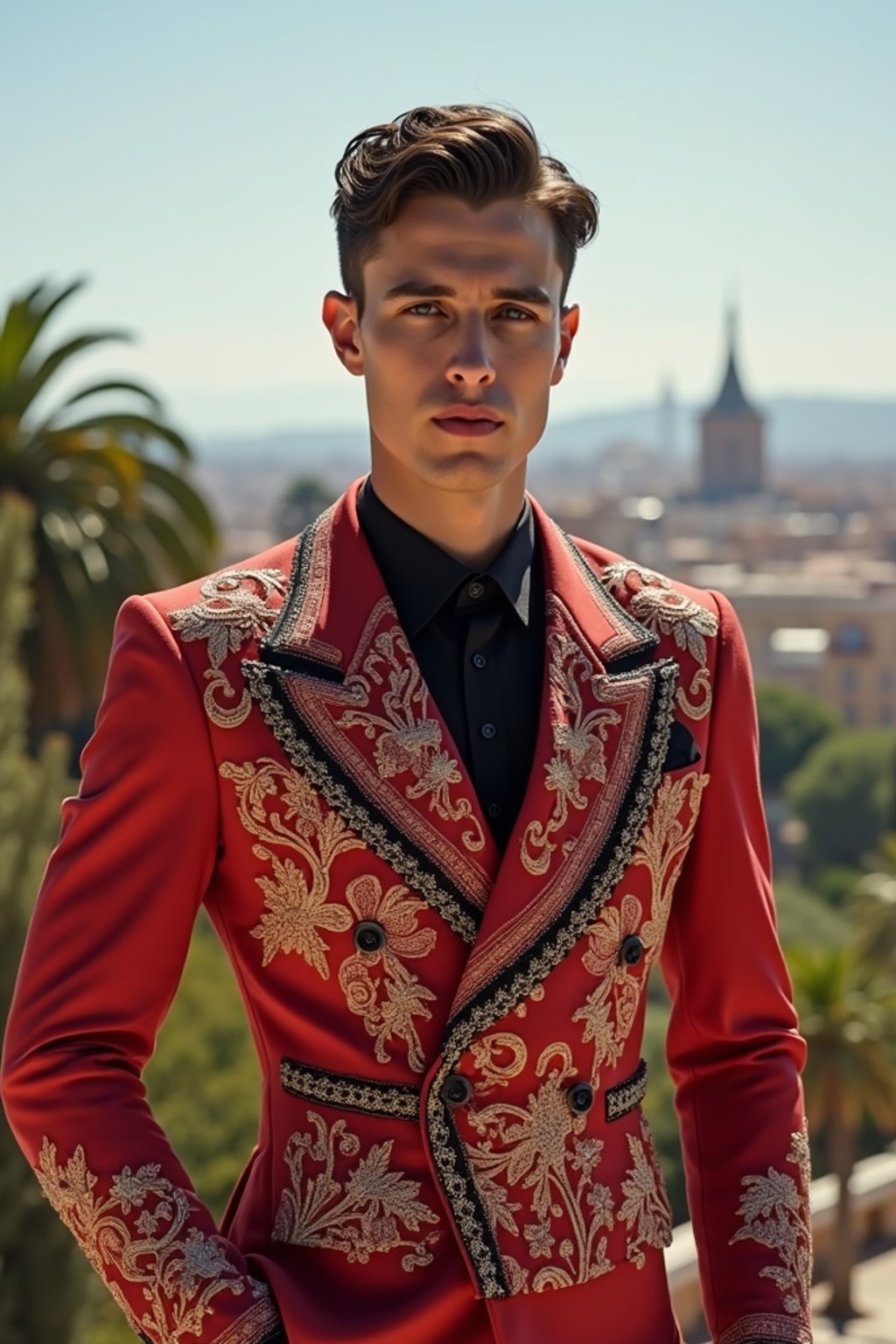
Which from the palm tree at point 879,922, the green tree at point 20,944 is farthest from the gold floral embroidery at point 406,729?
the palm tree at point 879,922

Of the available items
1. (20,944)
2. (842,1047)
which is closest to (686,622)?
(20,944)

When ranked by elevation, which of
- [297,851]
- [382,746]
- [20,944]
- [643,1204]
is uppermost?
[382,746]

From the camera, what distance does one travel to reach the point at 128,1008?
2117mm

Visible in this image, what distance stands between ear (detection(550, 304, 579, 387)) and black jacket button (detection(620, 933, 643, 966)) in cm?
62

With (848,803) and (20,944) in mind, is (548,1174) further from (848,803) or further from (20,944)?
(848,803)

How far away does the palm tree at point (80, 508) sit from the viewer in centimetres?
1742

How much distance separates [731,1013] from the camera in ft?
7.72

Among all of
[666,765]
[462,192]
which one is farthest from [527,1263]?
[462,192]

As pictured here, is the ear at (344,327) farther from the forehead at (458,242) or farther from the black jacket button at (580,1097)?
the black jacket button at (580,1097)

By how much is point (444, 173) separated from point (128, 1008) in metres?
0.91

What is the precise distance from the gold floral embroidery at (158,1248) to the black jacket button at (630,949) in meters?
0.51

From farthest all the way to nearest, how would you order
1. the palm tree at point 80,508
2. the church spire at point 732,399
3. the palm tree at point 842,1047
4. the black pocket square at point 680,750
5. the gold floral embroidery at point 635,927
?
the church spire at point 732,399 → the palm tree at point 842,1047 → the palm tree at point 80,508 → the black pocket square at point 680,750 → the gold floral embroidery at point 635,927

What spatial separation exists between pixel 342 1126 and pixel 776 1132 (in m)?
0.49

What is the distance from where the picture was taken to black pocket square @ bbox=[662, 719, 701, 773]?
2350 mm
